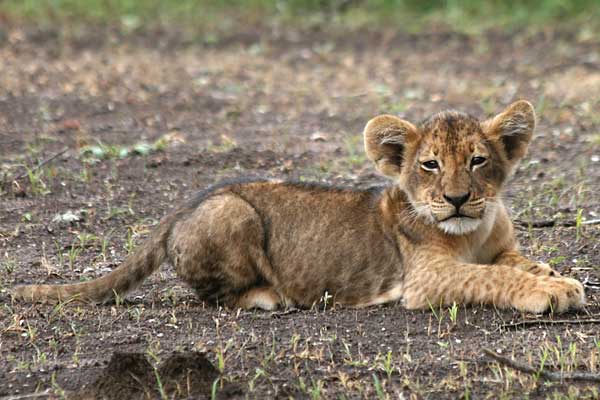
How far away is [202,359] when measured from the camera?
16.8 ft

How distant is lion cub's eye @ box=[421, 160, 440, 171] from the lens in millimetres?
6312

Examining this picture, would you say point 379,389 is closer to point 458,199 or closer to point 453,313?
point 453,313

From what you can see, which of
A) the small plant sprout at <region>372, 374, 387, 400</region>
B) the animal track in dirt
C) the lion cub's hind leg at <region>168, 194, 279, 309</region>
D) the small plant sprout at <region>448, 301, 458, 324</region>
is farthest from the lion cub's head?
the animal track in dirt

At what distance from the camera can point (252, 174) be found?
9.51 m

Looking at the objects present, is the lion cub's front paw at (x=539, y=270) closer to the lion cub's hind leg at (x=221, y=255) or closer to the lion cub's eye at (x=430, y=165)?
the lion cub's eye at (x=430, y=165)

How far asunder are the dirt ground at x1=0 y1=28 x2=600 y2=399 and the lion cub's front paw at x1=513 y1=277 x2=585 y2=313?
0.06 meters

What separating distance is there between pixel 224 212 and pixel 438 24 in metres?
10.5

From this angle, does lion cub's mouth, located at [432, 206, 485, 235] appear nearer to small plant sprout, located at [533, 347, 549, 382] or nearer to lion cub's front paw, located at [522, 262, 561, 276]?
lion cub's front paw, located at [522, 262, 561, 276]

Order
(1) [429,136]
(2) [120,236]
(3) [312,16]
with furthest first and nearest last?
(3) [312,16]
(2) [120,236]
(1) [429,136]

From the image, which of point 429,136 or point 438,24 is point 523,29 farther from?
point 429,136

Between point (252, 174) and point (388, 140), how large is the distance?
3.00 m

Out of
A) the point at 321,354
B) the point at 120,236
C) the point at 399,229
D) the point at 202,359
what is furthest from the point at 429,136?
the point at 120,236

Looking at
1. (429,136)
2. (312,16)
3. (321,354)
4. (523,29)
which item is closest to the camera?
(321,354)

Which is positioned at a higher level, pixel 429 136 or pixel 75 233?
pixel 429 136
